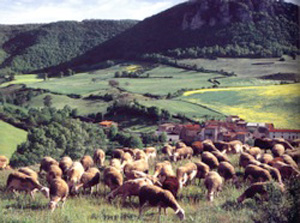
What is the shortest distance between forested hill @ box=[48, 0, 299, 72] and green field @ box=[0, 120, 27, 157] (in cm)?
6771

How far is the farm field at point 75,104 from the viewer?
7404 centimetres

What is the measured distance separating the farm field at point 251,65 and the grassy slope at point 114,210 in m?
68.5

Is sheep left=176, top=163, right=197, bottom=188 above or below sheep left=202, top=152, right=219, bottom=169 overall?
above

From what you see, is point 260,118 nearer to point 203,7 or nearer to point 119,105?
point 119,105

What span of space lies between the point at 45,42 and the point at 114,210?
6884 inches

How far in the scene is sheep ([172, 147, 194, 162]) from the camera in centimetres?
2148

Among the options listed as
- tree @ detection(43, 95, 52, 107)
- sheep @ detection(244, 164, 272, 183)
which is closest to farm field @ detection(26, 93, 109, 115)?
tree @ detection(43, 95, 52, 107)

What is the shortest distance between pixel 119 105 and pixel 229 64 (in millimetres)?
38521

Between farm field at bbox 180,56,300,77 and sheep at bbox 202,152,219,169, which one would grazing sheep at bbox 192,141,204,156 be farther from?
farm field at bbox 180,56,300,77

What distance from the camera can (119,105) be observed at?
6994 cm

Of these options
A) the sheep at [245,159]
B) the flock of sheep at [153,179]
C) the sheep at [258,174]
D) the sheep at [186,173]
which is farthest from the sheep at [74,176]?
the sheep at [245,159]

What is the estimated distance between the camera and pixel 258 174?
525 inches

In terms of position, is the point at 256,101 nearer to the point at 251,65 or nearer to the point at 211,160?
the point at 251,65

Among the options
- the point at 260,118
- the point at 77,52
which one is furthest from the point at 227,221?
the point at 77,52
